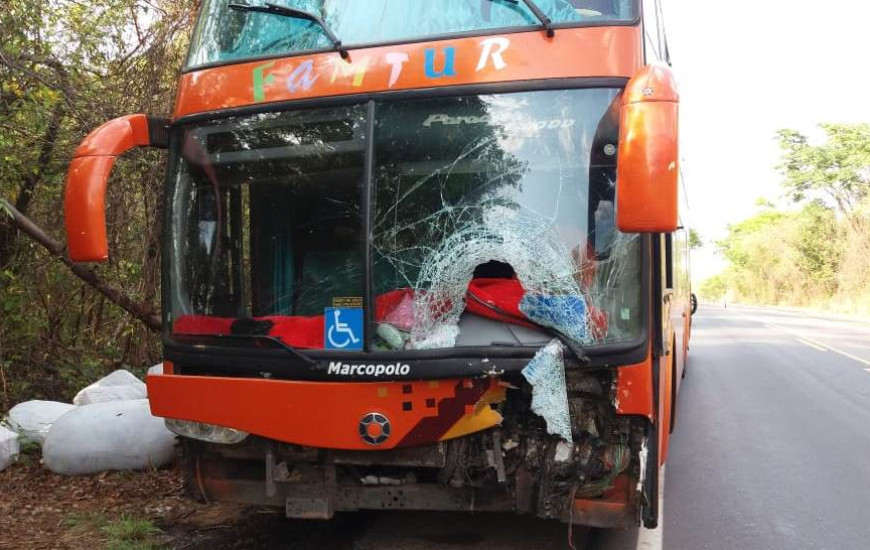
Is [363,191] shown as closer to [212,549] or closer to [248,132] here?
[248,132]

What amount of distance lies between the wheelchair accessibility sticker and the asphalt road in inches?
62.8

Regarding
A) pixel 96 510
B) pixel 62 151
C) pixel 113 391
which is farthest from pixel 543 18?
pixel 62 151

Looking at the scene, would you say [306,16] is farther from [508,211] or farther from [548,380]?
[548,380]

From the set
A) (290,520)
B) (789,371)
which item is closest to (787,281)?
(789,371)

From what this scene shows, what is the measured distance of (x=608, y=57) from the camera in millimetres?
3422

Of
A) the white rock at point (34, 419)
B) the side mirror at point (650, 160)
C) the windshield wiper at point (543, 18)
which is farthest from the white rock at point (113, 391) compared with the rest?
the side mirror at point (650, 160)

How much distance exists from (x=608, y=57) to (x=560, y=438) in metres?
1.81

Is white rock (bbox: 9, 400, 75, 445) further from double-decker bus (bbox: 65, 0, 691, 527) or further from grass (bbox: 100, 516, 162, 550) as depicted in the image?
double-decker bus (bbox: 65, 0, 691, 527)

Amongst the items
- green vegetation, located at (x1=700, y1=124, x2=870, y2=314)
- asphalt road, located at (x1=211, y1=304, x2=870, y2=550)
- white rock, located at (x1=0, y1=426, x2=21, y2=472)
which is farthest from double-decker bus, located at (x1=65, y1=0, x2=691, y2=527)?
green vegetation, located at (x1=700, y1=124, x2=870, y2=314)

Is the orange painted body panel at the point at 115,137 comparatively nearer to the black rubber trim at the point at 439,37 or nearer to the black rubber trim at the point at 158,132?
the black rubber trim at the point at 158,132

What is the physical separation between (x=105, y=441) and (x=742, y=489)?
5.01 meters

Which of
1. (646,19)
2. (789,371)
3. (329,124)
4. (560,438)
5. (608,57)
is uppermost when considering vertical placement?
(646,19)

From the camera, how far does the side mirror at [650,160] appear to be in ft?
9.34

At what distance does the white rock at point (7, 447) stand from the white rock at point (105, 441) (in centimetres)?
32
